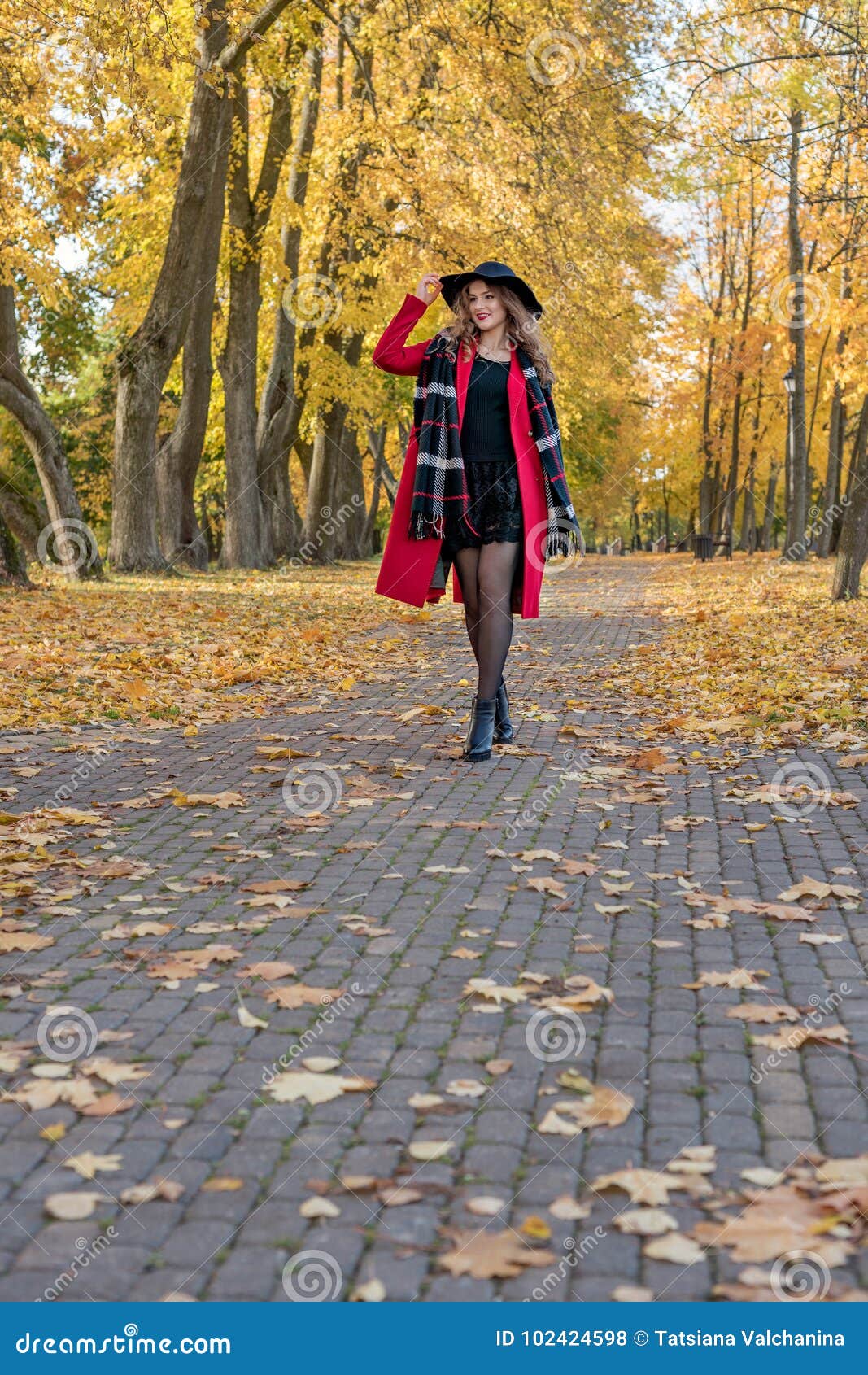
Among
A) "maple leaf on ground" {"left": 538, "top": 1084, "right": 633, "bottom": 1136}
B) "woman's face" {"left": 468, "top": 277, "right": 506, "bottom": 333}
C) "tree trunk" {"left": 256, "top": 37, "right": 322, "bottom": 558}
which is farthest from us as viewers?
"tree trunk" {"left": 256, "top": 37, "right": 322, "bottom": 558}

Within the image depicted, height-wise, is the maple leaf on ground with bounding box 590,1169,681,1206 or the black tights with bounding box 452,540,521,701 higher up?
the black tights with bounding box 452,540,521,701

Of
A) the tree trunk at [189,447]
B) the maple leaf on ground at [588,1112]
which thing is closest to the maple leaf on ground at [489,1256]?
the maple leaf on ground at [588,1112]

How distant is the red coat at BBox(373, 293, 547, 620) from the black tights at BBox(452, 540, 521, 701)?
0.11 metres

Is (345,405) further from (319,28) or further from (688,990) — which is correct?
(688,990)

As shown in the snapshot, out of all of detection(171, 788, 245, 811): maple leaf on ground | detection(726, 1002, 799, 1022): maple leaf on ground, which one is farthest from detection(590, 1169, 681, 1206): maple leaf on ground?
detection(171, 788, 245, 811): maple leaf on ground

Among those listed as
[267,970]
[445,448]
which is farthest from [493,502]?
[267,970]

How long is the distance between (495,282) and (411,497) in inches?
47.4

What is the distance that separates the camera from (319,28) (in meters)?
23.4

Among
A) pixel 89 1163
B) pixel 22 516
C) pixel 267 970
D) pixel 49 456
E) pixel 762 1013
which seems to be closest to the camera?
pixel 89 1163

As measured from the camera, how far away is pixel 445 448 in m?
7.48

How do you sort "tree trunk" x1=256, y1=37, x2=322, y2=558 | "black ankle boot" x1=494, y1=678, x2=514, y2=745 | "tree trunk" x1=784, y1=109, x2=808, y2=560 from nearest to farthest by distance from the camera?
"black ankle boot" x1=494, y1=678, x2=514, y2=745 < "tree trunk" x1=256, y1=37, x2=322, y2=558 < "tree trunk" x1=784, y1=109, x2=808, y2=560

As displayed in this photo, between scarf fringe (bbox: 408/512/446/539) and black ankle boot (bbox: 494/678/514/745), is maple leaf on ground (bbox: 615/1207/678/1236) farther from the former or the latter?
black ankle boot (bbox: 494/678/514/745)

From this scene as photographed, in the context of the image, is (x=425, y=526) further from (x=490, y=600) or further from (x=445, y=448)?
(x=490, y=600)

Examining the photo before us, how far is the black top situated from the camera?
756cm
